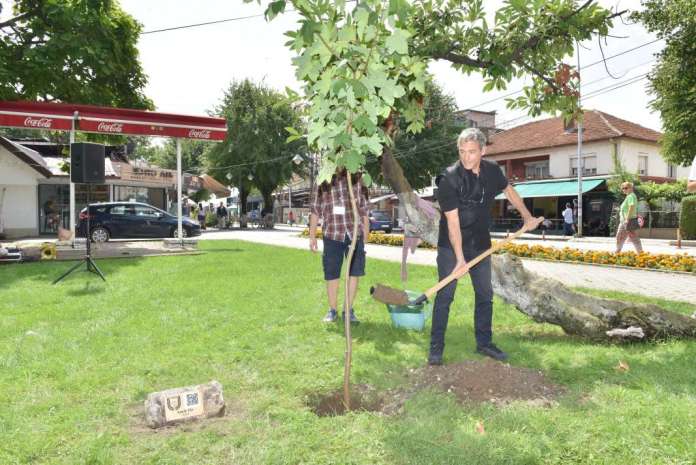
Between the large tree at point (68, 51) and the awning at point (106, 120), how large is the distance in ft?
2.61

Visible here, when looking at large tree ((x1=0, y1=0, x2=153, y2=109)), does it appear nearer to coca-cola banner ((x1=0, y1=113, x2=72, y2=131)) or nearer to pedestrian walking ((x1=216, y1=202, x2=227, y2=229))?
coca-cola banner ((x1=0, y1=113, x2=72, y2=131))

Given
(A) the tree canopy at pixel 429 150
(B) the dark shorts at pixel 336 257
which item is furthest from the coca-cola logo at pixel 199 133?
(A) the tree canopy at pixel 429 150

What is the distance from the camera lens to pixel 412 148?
32.3 metres

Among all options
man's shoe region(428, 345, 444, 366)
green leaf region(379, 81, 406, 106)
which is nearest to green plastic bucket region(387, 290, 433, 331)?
man's shoe region(428, 345, 444, 366)

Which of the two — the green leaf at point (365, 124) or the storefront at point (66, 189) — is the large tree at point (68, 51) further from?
the green leaf at point (365, 124)

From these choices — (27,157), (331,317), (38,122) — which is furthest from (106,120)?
(331,317)

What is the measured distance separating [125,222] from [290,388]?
1753cm

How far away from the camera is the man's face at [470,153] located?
3.76 m

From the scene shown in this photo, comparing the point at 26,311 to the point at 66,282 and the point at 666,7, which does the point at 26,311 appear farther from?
the point at 666,7

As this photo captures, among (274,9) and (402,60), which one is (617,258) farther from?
(274,9)

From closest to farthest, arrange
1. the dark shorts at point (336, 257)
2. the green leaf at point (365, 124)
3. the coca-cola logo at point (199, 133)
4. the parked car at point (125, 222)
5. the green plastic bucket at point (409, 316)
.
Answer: the green leaf at point (365, 124) < the green plastic bucket at point (409, 316) < the dark shorts at point (336, 257) < the coca-cola logo at point (199, 133) < the parked car at point (125, 222)

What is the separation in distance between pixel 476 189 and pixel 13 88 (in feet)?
46.0

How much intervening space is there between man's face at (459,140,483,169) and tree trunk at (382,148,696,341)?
123cm

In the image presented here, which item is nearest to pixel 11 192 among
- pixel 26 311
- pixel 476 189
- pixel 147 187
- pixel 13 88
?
pixel 147 187
